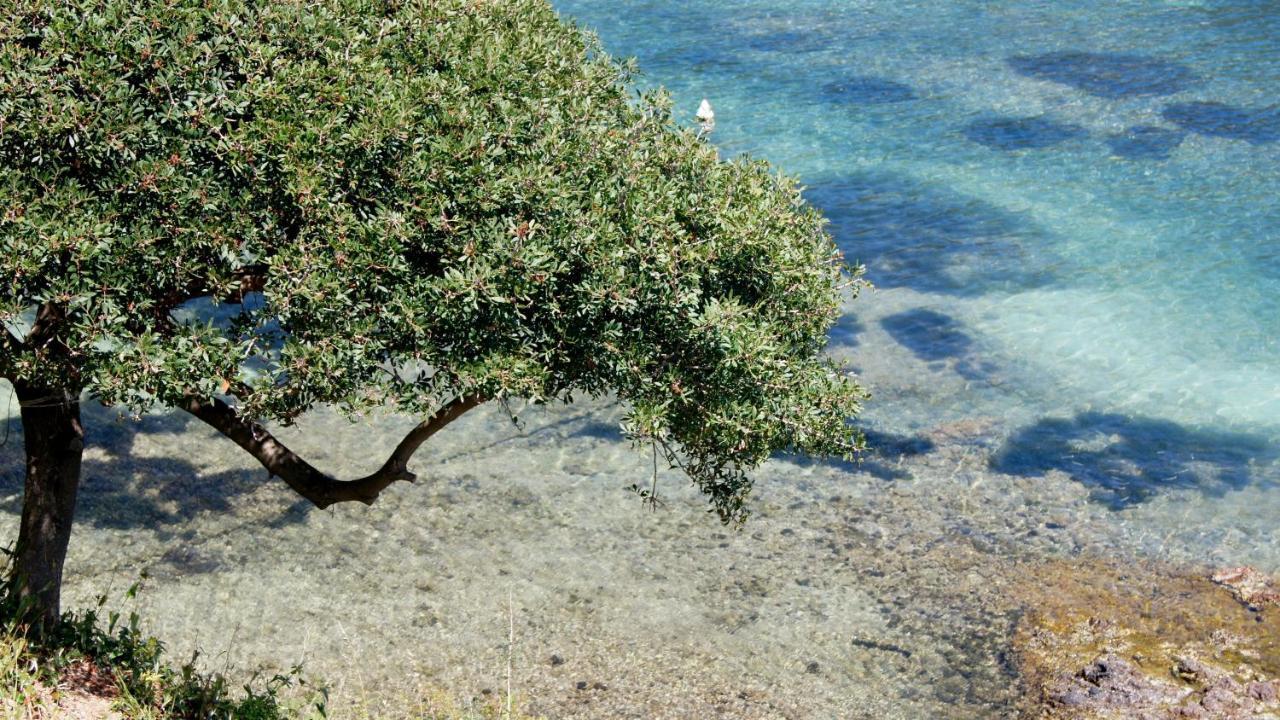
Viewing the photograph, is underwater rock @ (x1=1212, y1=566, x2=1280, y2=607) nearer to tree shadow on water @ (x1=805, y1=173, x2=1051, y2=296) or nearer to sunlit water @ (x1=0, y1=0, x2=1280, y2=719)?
sunlit water @ (x1=0, y1=0, x2=1280, y2=719)

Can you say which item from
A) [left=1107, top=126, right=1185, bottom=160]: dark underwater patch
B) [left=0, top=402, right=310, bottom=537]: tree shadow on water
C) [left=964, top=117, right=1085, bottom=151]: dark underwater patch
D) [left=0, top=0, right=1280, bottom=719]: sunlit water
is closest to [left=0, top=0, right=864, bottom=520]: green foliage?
[left=0, top=0, right=1280, bottom=719]: sunlit water

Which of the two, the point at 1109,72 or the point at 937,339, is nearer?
the point at 937,339

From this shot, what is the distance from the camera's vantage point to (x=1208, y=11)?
52469mm

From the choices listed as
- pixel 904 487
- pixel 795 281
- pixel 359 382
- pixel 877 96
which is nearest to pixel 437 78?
pixel 359 382

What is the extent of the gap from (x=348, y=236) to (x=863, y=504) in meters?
14.0

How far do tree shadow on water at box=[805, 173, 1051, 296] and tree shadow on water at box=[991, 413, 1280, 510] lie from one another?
25.6 feet

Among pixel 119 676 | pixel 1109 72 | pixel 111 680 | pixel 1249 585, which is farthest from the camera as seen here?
pixel 1109 72

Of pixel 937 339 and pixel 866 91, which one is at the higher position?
pixel 866 91

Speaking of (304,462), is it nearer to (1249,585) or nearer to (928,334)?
(1249,585)

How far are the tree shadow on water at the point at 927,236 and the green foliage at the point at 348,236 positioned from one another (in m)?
21.9

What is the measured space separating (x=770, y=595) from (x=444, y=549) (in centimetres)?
573

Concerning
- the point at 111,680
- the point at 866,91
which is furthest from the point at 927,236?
the point at 111,680

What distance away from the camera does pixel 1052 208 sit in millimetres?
37406

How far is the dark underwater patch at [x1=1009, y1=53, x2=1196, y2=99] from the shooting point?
4475 cm
